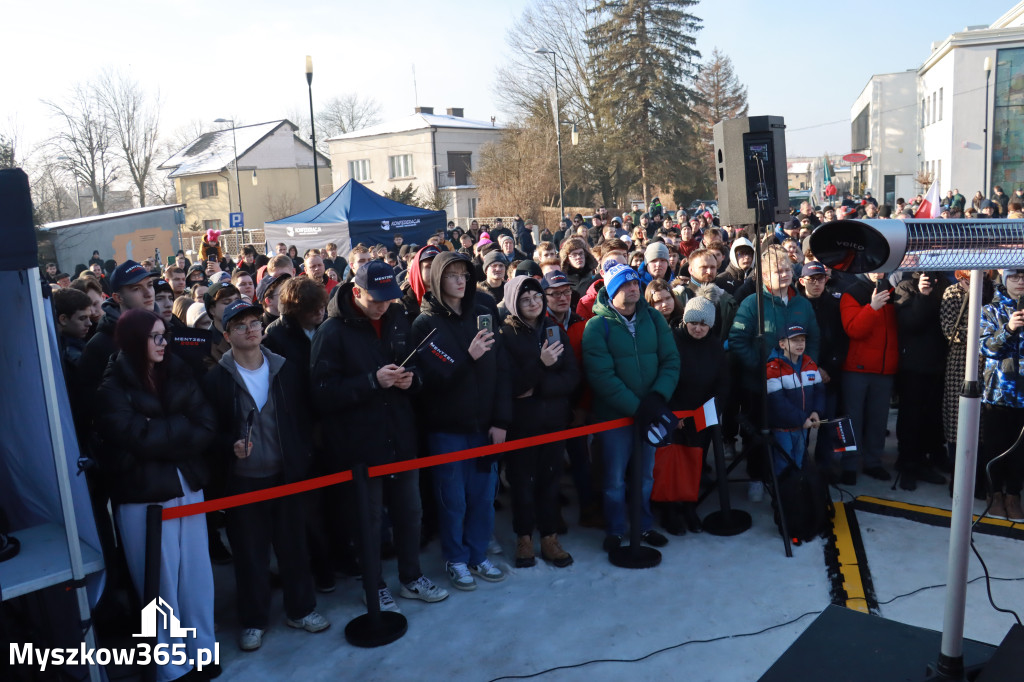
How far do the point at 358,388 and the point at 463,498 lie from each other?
1125 millimetres

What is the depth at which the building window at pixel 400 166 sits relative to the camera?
56.7 metres

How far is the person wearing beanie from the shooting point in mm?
5305

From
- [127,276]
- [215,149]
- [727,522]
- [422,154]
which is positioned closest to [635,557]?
[727,522]

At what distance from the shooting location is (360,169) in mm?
59500

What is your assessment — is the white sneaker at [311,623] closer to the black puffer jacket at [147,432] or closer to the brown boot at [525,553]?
the black puffer jacket at [147,432]

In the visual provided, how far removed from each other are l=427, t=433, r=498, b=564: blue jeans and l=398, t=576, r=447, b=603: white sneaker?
0.26 metres

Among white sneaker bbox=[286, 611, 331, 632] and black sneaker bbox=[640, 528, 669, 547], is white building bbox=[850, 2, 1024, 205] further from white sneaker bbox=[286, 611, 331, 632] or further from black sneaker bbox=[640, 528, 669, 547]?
white sneaker bbox=[286, 611, 331, 632]

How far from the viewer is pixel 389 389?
463cm

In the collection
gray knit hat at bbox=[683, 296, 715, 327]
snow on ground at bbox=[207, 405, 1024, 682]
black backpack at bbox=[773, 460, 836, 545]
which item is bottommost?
snow on ground at bbox=[207, 405, 1024, 682]

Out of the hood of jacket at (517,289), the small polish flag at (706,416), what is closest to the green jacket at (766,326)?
the small polish flag at (706,416)

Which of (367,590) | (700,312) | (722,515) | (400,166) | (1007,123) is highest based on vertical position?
(400,166)

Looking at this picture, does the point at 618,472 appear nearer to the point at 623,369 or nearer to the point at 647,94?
the point at 623,369

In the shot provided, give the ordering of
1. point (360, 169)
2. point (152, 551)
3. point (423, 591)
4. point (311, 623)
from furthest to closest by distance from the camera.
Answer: point (360, 169) < point (423, 591) < point (311, 623) < point (152, 551)

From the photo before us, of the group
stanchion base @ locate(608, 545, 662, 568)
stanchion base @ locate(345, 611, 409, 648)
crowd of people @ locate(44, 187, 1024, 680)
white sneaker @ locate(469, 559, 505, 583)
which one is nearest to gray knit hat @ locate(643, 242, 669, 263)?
crowd of people @ locate(44, 187, 1024, 680)
